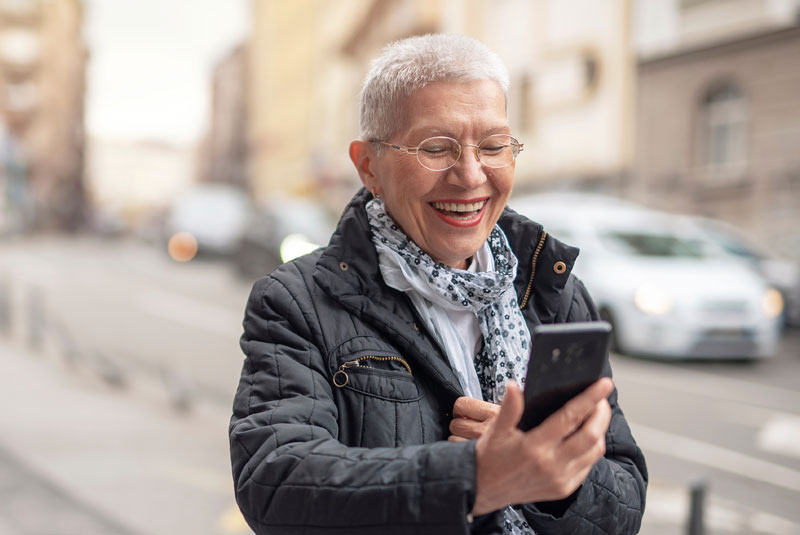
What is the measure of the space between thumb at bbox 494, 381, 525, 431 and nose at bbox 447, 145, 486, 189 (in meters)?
0.47

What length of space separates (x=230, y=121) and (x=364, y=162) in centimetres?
7122

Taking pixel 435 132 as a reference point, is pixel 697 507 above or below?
below

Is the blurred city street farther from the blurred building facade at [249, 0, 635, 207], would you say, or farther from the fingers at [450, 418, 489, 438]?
the blurred building facade at [249, 0, 635, 207]

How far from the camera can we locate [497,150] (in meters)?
1.54

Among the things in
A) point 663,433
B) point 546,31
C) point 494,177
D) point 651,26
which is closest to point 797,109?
point 651,26

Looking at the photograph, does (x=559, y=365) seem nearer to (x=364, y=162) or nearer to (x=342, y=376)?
(x=342, y=376)

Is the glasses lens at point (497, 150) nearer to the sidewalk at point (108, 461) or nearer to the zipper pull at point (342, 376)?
the zipper pull at point (342, 376)

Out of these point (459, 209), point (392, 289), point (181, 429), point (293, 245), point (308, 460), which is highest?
point (459, 209)

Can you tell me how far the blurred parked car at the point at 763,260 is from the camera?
10.0m

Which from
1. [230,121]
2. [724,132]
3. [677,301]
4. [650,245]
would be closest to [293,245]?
[650,245]

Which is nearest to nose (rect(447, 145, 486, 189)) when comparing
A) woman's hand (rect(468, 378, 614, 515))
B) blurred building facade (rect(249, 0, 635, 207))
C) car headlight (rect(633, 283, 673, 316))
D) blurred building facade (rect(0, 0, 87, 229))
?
woman's hand (rect(468, 378, 614, 515))

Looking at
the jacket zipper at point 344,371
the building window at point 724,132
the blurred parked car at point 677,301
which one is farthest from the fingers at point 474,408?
the building window at point 724,132

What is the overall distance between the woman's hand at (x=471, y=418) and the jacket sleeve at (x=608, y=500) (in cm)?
17

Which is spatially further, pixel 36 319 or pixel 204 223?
pixel 204 223
